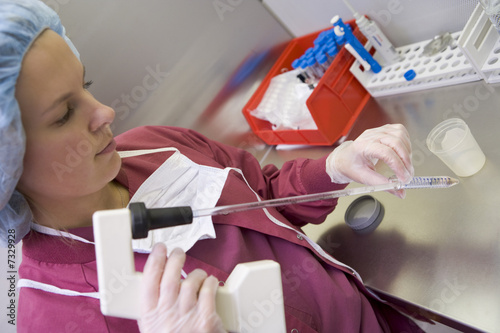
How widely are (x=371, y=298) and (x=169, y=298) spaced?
701 millimetres

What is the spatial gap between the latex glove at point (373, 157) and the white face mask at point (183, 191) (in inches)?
12.0

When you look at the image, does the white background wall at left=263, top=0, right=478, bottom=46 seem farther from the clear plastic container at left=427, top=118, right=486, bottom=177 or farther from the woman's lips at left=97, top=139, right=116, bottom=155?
the woman's lips at left=97, top=139, right=116, bottom=155

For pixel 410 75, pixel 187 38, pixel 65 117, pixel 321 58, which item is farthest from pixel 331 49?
pixel 65 117

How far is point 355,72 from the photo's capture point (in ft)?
4.81

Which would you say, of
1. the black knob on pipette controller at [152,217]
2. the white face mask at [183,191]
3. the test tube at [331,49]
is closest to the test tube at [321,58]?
the test tube at [331,49]

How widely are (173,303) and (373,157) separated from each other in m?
0.59

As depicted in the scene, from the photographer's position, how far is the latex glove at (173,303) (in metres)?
0.63

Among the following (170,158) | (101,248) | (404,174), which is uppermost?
(101,248)

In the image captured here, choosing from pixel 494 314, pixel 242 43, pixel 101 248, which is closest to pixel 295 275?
pixel 494 314

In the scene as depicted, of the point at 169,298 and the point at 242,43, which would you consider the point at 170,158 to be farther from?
the point at 242,43

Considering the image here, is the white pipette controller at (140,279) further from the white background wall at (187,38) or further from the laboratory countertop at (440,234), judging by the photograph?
the white background wall at (187,38)

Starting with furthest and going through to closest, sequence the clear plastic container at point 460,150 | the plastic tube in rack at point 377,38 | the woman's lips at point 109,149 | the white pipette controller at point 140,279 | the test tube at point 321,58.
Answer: the test tube at point 321,58 < the plastic tube in rack at point 377,38 < the clear plastic container at point 460,150 < the woman's lips at point 109,149 < the white pipette controller at point 140,279

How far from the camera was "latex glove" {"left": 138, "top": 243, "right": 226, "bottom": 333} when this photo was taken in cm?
63

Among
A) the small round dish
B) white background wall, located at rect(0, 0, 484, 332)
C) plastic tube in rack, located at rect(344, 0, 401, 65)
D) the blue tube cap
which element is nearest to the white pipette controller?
the small round dish
